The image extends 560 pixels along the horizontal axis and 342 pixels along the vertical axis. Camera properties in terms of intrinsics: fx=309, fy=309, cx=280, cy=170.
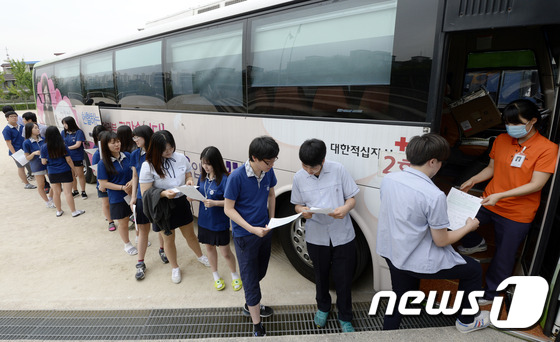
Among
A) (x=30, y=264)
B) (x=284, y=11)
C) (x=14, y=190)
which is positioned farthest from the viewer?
(x=14, y=190)

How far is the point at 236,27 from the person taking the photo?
3.41m

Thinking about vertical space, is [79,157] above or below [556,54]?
below

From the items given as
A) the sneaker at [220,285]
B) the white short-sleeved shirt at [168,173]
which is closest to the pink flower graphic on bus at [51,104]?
the white short-sleeved shirt at [168,173]

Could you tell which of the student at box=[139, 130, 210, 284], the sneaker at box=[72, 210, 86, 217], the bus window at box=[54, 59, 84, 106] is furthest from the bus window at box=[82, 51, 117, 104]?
the student at box=[139, 130, 210, 284]

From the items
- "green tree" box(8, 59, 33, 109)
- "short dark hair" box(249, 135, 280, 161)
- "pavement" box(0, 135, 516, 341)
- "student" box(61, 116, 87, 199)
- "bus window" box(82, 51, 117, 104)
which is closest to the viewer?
"short dark hair" box(249, 135, 280, 161)

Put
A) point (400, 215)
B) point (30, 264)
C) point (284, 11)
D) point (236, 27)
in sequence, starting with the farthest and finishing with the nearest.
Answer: point (30, 264) → point (236, 27) → point (284, 11) → point (400, 215)

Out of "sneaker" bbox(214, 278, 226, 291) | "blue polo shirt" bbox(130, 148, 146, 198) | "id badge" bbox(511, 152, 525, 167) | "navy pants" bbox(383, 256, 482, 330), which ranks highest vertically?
"id badge" bbox(511, 152, 525, 167)

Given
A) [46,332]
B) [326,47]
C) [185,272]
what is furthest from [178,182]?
[326,47]

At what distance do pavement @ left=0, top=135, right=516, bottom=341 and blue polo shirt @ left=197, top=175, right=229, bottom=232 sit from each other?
810 mm

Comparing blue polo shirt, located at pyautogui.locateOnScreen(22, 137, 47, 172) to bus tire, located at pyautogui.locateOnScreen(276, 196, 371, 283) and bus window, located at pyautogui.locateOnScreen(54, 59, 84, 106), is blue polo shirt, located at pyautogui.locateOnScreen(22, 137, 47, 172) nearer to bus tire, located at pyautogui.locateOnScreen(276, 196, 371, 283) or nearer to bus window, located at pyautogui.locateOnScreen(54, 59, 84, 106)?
bus window, located at pyautogui.locateOnScreen(54, 59, 84, 106)

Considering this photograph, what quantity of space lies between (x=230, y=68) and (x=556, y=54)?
3.73 m

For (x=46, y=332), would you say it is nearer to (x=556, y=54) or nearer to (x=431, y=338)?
(x=431, y=338)

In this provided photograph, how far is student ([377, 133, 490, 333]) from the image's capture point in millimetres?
1804

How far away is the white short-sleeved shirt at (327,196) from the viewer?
2.36 metres
